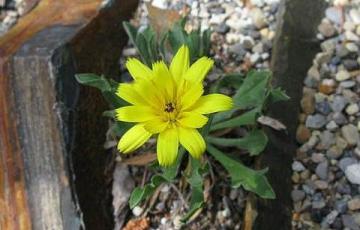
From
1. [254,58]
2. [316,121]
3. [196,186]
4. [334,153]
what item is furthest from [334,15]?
[196,186]

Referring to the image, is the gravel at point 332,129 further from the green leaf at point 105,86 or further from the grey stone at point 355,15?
the green leaf at point 105,86

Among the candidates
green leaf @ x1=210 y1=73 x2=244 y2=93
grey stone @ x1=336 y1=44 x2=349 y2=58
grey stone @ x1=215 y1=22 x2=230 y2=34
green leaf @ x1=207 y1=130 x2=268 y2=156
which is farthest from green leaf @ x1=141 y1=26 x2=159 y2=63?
grey stone @ x1=336 y1=44 x2=349 y2=58

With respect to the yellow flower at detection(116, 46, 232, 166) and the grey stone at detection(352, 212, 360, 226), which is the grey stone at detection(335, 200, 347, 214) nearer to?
the grey stone at detection(352, 212, 360, 226)

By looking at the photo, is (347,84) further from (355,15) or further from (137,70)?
(137,70)

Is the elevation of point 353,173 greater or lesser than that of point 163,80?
lesser

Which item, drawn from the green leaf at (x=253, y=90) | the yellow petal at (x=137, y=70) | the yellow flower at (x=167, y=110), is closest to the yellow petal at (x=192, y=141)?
the yellow flower at (x=167, y=110)
